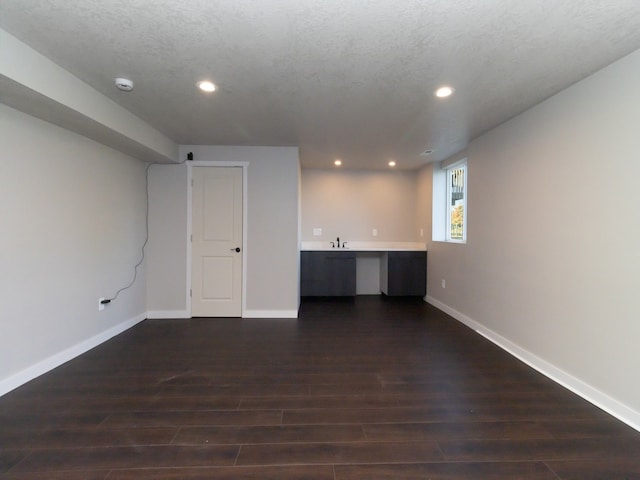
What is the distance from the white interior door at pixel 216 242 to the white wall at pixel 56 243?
0.80 m

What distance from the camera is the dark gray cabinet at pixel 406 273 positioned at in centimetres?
491

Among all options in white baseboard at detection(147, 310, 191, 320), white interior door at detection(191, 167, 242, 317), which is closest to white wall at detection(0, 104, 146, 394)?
white baseboard at detection(147, 310, 191, 320)

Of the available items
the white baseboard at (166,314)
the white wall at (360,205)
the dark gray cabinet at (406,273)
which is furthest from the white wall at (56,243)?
the dark gray cabinet at (406,273)

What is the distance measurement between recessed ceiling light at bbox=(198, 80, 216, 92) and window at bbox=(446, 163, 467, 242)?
3517 millimetres

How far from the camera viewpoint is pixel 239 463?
4.86ft

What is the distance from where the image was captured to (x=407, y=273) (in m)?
4.91

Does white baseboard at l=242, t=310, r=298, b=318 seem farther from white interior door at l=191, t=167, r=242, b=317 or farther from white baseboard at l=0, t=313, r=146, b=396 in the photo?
white baseboard at l=0, t=313, r=146, b=396

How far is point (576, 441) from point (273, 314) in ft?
10.3

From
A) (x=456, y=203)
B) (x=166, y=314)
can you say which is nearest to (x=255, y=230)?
(x=166, y=314)

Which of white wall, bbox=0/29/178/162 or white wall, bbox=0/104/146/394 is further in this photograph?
white wall, bbox=0/104/146/394

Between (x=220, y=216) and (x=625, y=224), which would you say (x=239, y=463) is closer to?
(x=625, y=224)

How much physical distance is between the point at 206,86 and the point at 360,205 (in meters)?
3.51

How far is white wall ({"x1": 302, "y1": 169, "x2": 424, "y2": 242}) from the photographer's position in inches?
207

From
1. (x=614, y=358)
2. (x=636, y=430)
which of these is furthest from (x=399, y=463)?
(x=614, y=358)
